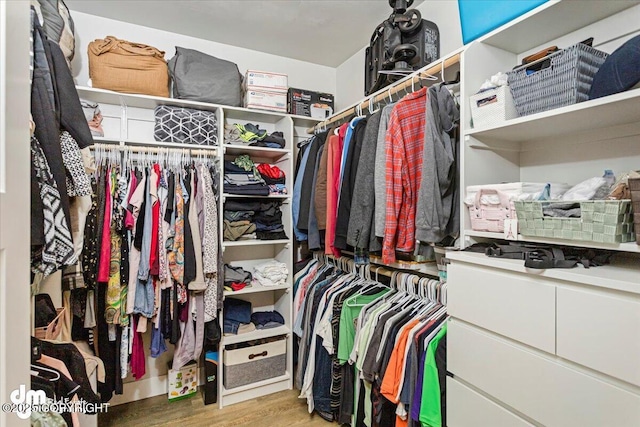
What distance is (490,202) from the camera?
123 centimetres

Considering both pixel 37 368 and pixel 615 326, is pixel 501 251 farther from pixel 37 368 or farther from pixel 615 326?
pixel 37 368

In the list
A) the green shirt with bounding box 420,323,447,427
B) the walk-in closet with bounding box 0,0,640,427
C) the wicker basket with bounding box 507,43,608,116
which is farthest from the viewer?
the green shirt with bounding box 420,323,447,427

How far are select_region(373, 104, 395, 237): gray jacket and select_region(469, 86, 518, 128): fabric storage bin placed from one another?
1.33 feet

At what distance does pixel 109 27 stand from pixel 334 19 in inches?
59.8

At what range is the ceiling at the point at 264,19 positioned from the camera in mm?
2029

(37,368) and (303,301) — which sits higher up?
(37,368)

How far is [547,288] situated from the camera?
0.95m

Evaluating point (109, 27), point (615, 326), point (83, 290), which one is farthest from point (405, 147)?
point (109, 27)

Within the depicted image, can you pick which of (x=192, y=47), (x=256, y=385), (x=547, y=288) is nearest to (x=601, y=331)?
(x=547, y=288)

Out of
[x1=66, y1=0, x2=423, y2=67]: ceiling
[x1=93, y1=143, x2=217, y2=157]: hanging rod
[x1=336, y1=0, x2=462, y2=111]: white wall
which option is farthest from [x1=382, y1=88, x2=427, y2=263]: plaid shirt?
[x1=93, y1=143, x2=217, y2=157]: hanging rod

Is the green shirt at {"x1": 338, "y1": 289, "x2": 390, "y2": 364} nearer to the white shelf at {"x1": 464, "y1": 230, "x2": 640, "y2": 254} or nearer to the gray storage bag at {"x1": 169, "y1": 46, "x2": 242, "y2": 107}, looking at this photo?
the white shelf at {"x1": 464, "y1": 230, "x2": 640, "y2": 254}

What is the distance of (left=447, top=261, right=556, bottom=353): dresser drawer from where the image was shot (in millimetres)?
956

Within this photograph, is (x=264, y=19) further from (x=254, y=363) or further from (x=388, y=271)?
(x=254, y=363)

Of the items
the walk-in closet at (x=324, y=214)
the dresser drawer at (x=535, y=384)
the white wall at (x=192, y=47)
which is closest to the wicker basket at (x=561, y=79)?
the walk-in closet at (x=324, y=214)
